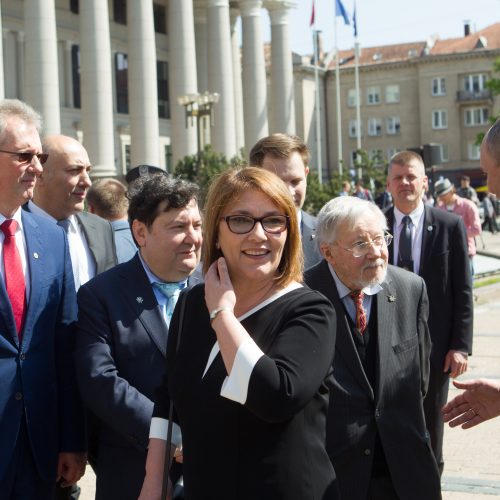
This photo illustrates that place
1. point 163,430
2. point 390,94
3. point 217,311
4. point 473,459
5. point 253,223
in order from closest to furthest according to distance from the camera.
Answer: point 217,311 < point 253,223 < point 163,430 < point 473,459 < point 390,94

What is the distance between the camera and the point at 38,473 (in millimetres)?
4680

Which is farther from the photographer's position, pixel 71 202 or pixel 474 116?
pixel 474 116

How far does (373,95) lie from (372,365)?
9760cm

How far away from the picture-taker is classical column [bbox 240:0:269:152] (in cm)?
5428

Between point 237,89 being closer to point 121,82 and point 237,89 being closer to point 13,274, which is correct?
point 121,82

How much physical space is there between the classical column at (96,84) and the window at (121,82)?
1364cm

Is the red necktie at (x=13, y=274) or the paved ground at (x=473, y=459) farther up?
the red necktie at (x=13, y=274)

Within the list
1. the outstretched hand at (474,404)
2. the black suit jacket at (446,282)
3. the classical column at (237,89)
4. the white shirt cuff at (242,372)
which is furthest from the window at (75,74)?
the white shirt cuff at (242,372)

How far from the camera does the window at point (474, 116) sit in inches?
3873

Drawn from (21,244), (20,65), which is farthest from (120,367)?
(20,65)

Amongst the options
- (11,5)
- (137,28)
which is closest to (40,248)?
(137,28)

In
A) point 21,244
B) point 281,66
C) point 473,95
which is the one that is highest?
point 473,95

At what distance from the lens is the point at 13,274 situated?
466cm

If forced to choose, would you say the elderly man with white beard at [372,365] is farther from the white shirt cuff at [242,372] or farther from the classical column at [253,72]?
the classical column at [253,72]
